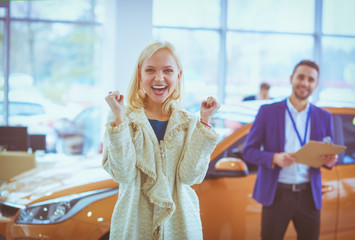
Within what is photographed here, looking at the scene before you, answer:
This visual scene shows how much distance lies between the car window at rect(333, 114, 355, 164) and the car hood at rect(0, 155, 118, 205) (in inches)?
71.5

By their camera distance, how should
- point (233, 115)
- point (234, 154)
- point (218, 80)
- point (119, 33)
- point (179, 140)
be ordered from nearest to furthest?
point (179, 140), point (234, 154), point (233, 115), point (119, 33), point (218, 80)

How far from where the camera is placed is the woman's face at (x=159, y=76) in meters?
1.66

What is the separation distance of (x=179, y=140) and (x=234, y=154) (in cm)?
140

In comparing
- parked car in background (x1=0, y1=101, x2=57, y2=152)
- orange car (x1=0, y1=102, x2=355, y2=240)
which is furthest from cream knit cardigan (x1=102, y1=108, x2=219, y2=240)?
parked car in background (x1=0, y1=101, x2=57, y2=152)

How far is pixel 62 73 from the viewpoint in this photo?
7586 mm

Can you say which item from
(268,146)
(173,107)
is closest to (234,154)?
(268,146)

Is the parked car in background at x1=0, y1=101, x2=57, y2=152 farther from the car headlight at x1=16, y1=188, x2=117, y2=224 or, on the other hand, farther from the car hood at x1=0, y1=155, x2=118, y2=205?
the car headlight at x1=16, y1=188, x2=117, y2=224

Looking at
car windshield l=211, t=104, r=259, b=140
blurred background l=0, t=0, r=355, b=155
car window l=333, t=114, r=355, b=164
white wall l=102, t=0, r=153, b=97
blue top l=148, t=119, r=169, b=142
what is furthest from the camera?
blurred background l=0, t=0, r=355, b=155

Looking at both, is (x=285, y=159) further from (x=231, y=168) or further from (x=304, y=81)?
(x=304, y=81)

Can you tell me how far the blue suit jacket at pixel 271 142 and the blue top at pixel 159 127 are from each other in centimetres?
110

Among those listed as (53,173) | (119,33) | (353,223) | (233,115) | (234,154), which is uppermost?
(119,33)

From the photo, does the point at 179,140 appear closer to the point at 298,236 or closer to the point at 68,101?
the point at 298,236

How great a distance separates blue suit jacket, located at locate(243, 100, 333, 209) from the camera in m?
2.61

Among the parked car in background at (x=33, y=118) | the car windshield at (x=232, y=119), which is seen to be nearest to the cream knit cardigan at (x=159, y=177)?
the car windshield at (x=232, y=119)
